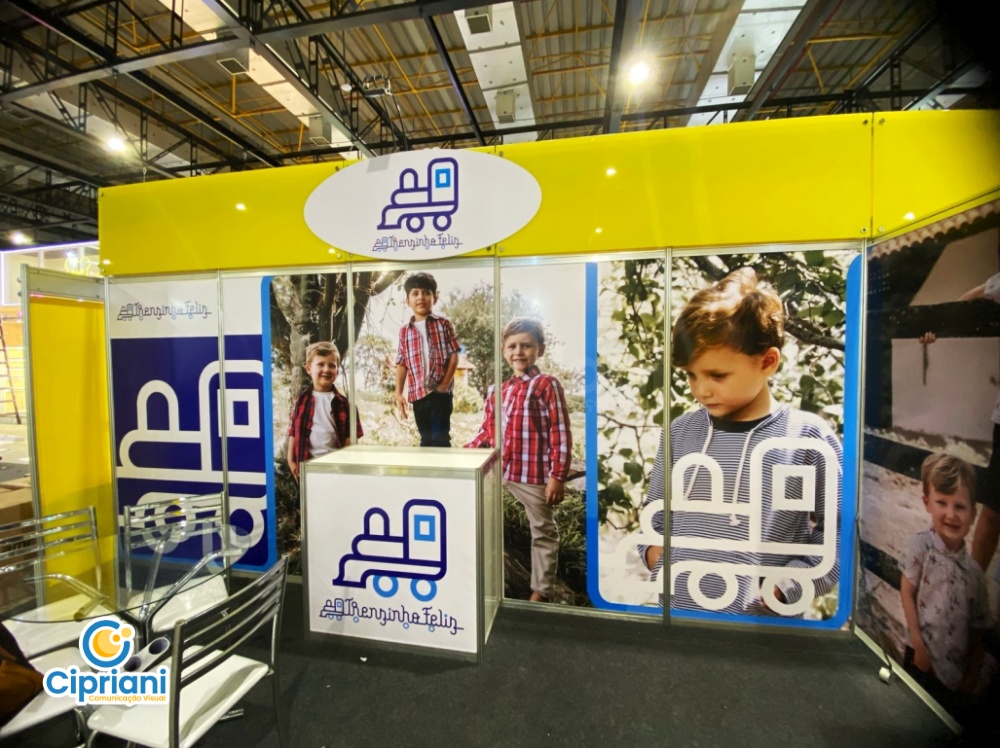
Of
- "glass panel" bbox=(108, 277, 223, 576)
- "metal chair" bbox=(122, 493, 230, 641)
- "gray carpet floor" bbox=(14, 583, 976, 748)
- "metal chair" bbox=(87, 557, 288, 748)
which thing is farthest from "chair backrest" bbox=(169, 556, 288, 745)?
"glass panel" bbox=(108, 277, 223, 576)

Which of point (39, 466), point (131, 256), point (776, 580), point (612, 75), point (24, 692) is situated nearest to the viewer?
point (24, 692)

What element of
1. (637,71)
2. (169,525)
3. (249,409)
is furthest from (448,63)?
(169,525)

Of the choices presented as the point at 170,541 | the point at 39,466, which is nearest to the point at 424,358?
the point at 170,541

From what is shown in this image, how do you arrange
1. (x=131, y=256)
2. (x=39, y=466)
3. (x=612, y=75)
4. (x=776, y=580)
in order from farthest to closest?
(x=612, y=75) < (x=131, y=256) < (x=39, y=466) < (x=776, y=580)

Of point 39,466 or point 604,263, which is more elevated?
point 604,263

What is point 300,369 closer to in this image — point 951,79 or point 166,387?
point 166,387

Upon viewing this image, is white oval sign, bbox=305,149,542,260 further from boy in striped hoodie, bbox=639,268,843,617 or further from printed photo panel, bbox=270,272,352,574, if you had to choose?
boy in striped hoodie, bbox=639,268,843,617

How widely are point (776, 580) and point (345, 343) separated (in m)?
3.13

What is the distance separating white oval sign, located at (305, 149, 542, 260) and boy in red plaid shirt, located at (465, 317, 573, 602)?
66 cm

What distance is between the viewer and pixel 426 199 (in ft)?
8.57

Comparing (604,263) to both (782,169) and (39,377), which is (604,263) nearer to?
(782,169)

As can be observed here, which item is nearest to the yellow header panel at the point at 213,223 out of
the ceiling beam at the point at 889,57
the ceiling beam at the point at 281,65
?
the ceiling beam at the point at 281,65

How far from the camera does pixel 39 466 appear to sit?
110 inches

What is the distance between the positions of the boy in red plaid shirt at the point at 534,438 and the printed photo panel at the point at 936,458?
1.72 metres
